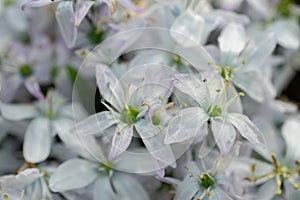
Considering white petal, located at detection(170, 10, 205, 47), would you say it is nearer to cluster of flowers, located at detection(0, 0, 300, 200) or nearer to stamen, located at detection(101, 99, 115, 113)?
cluster of flowers, located at detection(0, 0, 300, 200)

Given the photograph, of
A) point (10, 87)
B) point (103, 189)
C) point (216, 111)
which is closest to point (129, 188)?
point (103, 189)

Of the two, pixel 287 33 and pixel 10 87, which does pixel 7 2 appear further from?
pixel 287 33

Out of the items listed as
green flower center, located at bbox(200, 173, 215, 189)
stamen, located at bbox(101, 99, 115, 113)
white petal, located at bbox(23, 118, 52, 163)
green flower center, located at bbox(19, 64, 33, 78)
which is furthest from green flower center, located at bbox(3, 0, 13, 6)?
green flower center, located at bbox(200, 173, 215, 189)

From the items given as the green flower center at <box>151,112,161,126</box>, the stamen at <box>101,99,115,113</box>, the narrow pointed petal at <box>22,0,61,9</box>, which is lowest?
the stamen at <box>101,99,115,113</box>

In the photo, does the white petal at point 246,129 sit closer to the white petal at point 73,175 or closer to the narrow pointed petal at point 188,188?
the narrow pointed petal at point 188,188

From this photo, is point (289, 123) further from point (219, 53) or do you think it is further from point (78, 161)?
point (78, 161)

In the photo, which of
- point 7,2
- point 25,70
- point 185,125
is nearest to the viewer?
point 185,125
